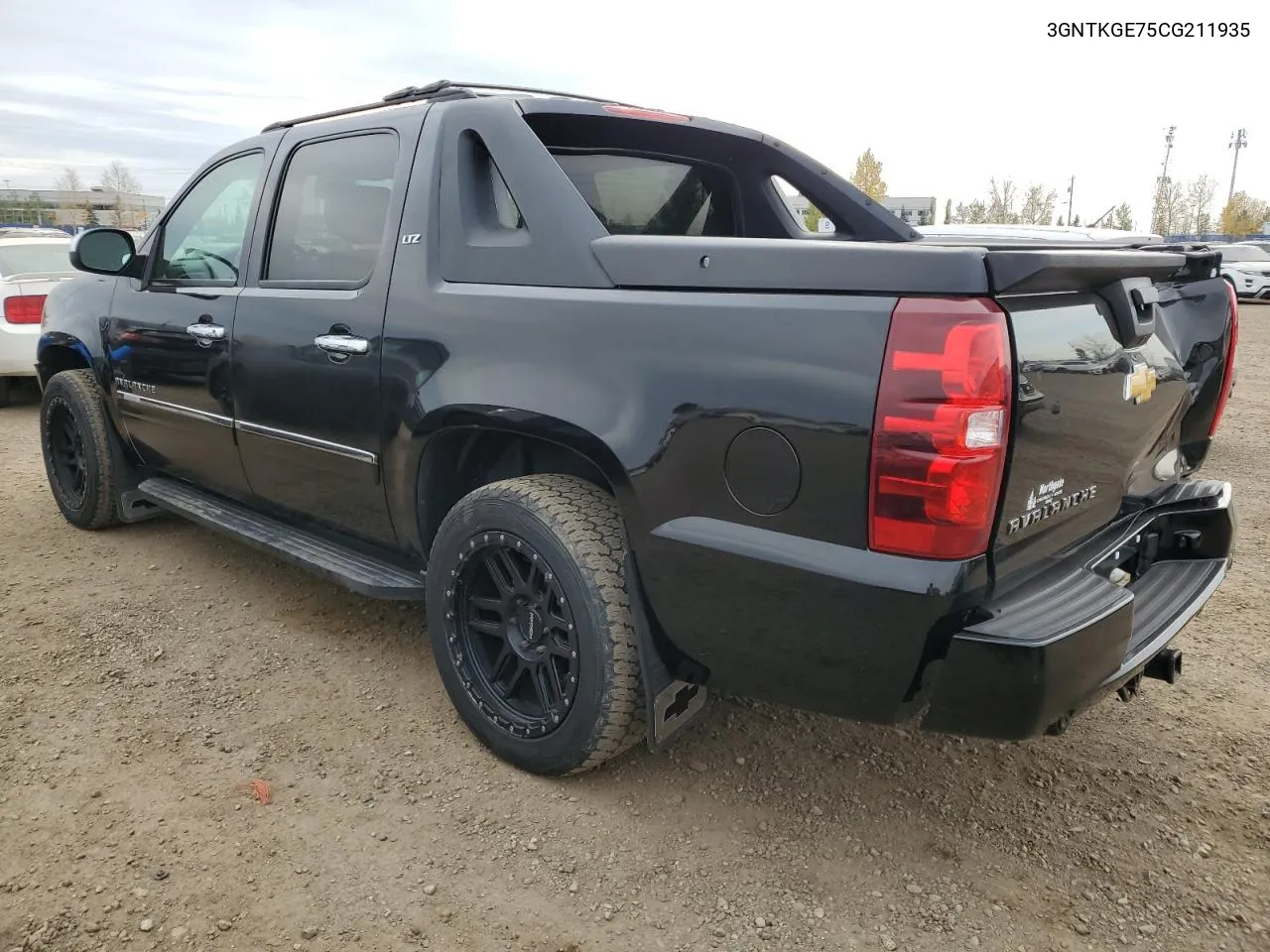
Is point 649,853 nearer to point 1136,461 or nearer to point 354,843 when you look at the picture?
point 354,843

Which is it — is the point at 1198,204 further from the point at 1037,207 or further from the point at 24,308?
the point at 24,308

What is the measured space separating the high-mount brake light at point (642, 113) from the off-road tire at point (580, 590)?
124 centimetres

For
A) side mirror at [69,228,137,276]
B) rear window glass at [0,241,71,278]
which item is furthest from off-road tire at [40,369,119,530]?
rear window glass at [0,241,71,278]

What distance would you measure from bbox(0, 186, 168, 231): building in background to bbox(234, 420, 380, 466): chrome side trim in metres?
74.1

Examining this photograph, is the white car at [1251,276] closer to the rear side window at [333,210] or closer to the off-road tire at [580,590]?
the rear side window at [333,210]

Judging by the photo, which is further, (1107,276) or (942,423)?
(1107,276)

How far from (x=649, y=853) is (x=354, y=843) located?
2.47 ft

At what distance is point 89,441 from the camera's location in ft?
14.3

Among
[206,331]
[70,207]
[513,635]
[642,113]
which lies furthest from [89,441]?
[70,207]

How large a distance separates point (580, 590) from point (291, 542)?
4.93 ft

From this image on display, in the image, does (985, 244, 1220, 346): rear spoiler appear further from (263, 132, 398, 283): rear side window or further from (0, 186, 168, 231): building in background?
(0, 186, 168, 231): building in background

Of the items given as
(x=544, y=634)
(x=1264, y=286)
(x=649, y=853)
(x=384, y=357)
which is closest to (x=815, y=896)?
(x=649, y=853)

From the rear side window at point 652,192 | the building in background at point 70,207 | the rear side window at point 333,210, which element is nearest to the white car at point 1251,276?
the rear side window at point 652,192

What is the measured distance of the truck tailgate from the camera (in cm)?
181
